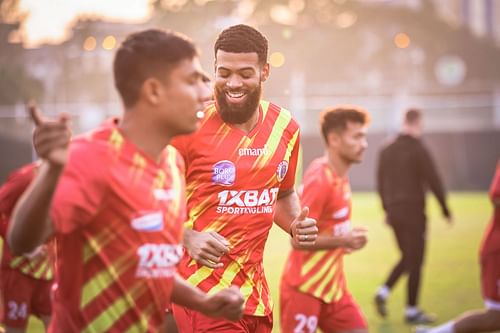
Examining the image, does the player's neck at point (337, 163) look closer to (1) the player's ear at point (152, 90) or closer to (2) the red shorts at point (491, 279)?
(2) the red shorts at point (491, 279)

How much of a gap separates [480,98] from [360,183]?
1286 centimetres


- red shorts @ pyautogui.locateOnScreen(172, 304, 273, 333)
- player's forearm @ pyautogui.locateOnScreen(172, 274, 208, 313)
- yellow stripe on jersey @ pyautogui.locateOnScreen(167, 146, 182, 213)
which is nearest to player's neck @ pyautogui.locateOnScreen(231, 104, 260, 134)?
red shorts @ pyautogui.locateOnScreen(172, 304, 273, 333)

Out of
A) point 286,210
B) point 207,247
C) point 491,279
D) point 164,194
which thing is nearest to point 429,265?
point 491,279

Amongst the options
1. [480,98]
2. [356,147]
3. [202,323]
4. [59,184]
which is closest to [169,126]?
[59,184]

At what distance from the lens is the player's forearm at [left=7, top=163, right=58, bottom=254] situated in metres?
3.65

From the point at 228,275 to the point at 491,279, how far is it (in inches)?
125

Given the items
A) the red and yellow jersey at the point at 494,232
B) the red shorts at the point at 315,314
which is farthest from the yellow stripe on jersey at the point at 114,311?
the red and yellow jersey at the point at 494,232

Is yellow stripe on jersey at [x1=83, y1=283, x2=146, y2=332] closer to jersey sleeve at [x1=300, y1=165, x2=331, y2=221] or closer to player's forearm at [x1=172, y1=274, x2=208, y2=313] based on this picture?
player's forearm at [x1=172, y1=274, x2=208, y2=313]

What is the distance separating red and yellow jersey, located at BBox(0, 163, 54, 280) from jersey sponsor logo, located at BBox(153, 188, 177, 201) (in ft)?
11.0

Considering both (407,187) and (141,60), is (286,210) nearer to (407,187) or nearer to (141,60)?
(141,60)

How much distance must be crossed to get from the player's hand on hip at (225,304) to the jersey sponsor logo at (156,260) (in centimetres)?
22

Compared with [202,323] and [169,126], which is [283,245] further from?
[169,126]

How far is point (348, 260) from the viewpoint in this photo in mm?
16828

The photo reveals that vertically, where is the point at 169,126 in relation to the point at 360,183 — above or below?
above
